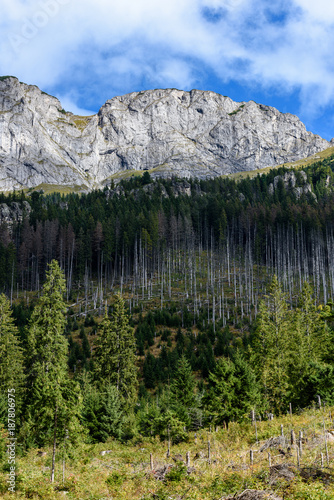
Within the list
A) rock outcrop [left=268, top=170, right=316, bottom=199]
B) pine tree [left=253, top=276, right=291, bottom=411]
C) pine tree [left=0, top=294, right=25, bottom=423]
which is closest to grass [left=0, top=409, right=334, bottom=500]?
pine tree [left=253, top=276, right=291, bottom=411]

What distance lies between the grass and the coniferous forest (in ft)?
3.57

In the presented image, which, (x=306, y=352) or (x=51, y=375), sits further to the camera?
(x=306, y=352)

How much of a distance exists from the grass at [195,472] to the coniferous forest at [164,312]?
3.57 feet

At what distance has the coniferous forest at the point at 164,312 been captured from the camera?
867 inches

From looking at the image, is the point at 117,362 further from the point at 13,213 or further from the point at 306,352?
the point at 13,213

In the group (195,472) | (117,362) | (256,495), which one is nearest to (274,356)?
(117,362)

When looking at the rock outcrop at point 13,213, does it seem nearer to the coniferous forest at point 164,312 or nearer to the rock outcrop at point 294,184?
the coniferous forest at point 164,312

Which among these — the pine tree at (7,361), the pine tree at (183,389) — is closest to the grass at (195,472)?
the pine tree at (183,389)

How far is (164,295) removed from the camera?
69.8 m

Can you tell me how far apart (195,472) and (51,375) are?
327 inches

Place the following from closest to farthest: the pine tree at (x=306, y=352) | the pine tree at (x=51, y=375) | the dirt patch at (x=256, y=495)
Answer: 1. the dirt patch at (x=256, y=495)
2. the pine tree at (x=51, y=375)
3. the pine tree at (x=306, y=352)

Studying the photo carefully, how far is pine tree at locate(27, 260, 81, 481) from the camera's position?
16.9 m

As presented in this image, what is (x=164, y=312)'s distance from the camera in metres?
58.3

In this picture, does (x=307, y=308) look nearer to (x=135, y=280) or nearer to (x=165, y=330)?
(x=165, y=330)
